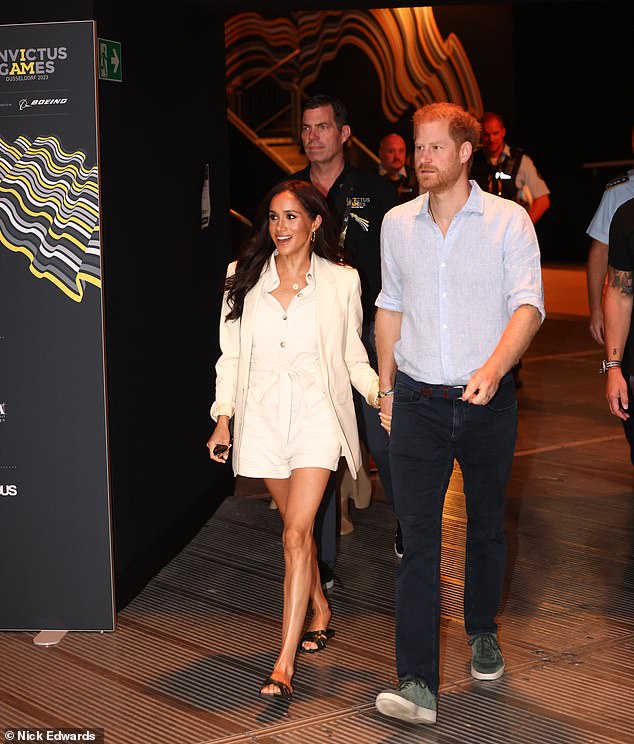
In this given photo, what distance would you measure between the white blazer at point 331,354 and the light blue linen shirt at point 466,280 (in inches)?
17.2

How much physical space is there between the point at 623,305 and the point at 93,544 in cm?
236

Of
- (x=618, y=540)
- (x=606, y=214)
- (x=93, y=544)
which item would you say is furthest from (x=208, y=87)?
(x=618, y=540)

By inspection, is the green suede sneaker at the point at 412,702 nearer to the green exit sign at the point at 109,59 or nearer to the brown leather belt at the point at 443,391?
the brown leather belt at the point at 443,391

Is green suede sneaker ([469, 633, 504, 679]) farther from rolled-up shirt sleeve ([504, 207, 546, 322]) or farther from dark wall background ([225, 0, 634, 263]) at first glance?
dark wall background ([225, 0, 634, 263])

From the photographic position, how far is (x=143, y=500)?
486 centimetres

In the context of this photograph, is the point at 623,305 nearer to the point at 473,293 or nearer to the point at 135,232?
the point at 473,293

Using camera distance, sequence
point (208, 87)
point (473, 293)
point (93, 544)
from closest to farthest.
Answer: point (473, 293) < point (93, 544) < point (208, 87)

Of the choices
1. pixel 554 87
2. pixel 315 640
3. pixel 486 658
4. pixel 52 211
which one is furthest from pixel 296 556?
pixel 554 87

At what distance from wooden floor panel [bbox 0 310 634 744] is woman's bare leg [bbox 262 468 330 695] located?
13 cm

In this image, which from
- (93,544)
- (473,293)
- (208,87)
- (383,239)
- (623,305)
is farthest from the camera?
(208,87)

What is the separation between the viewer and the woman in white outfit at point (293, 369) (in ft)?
12.5

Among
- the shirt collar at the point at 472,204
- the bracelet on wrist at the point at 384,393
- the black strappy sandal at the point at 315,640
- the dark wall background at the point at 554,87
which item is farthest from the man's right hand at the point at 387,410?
the dark wall background at the point at 554,87

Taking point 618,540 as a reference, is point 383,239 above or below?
above

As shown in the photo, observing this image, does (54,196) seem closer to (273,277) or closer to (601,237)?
(273,277)
